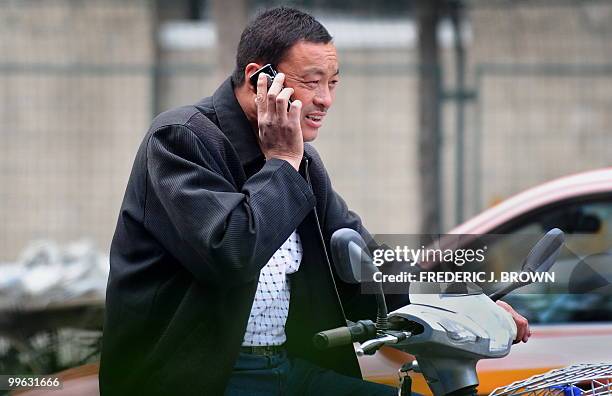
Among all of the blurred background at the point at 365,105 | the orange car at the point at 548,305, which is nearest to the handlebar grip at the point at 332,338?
the orange car at the point at 548,305

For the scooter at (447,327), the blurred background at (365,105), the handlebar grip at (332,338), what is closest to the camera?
the handlebar grip at (332,338)

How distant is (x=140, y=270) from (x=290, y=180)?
36 cm

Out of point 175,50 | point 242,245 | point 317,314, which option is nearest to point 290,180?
point 242,245

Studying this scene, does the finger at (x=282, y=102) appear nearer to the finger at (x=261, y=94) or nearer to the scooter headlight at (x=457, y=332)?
the finger at (x=261, y=94)

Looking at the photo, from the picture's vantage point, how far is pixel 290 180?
227 cm

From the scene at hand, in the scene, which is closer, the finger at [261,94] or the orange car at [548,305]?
the finger at [261,94]

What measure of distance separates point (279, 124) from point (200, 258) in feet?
1.05

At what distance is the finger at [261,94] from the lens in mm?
2326

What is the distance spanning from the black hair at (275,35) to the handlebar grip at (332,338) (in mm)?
642

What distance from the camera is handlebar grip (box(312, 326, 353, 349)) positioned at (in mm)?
2035

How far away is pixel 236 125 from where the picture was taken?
8.10ft

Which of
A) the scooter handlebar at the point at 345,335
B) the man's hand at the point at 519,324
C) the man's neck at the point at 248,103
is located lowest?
the man's hand at the point at 519,324

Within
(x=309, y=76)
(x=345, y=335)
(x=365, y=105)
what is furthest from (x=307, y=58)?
(x=365, y=105)

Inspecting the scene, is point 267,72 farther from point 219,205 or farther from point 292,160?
point 219,205
